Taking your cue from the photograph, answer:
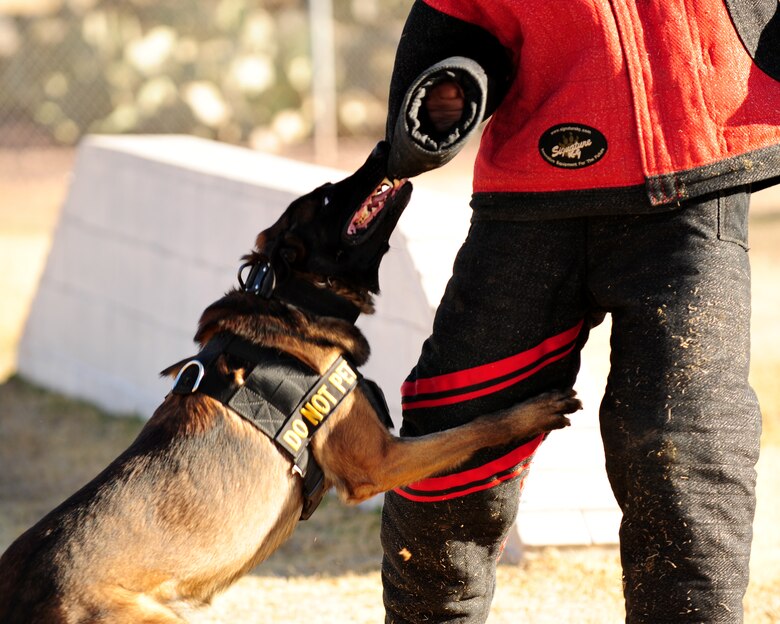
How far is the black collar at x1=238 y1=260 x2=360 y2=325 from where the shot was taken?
291 cm

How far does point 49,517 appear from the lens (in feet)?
8.68

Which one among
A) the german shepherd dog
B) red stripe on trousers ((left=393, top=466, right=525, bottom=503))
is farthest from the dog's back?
red stripe on trousers ((left=393, top=466, right=525, bottom=503))

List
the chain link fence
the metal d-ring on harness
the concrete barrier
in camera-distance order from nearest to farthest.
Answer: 1. the metal d-ring on harness
2. the concrete barrier
3. the chain link fence

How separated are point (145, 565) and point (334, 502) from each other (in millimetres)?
2326

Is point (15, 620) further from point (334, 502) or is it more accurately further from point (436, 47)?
point (334, 502)

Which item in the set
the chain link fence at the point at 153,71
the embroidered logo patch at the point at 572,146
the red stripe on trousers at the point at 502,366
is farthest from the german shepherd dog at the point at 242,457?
the chain link fence at the point at 153,71

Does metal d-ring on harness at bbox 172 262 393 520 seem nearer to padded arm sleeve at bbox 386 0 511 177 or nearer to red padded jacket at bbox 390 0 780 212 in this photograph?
padded arm sleeve at bbox 386 0 511 177

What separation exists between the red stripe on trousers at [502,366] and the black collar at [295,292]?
0.48 m

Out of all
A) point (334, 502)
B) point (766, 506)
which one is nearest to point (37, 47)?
point (334, 502)

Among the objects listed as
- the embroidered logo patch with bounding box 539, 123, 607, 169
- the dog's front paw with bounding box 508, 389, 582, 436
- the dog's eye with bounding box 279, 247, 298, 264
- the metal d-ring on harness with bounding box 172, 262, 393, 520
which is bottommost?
the metal d-ring on harness with bounding box 172, 262, 393, 520

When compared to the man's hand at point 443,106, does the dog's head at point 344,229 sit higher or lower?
lower

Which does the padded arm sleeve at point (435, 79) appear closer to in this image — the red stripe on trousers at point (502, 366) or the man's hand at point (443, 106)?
the man's hand at point (443, 106)

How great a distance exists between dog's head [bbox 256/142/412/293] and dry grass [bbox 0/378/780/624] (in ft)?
3.16

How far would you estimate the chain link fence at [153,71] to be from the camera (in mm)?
14508
